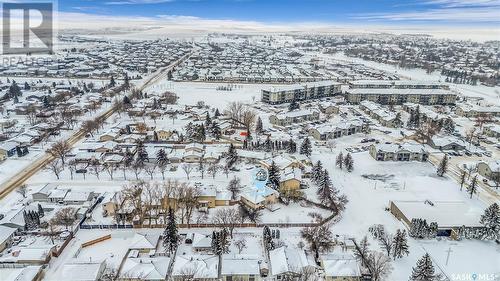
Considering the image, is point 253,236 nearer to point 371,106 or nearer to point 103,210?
point 103,210

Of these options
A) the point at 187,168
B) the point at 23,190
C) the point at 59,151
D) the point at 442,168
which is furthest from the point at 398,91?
the point at 23,190

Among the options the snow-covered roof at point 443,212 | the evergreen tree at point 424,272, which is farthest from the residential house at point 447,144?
the evergreen tree at point 424,272

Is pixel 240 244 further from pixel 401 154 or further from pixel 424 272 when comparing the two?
pixel 401 154

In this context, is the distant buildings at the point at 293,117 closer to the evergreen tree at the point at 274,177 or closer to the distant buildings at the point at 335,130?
the distant buildings at the point at 335,130

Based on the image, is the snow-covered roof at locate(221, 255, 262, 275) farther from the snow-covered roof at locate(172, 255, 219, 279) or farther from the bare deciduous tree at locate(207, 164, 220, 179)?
the bare deciduous tree at locate(207, 164, 220, 179)

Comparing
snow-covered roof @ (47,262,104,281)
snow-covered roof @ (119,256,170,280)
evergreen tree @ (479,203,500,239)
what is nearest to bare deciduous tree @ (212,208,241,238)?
snow-covered roof @ (119,256,170,280)
